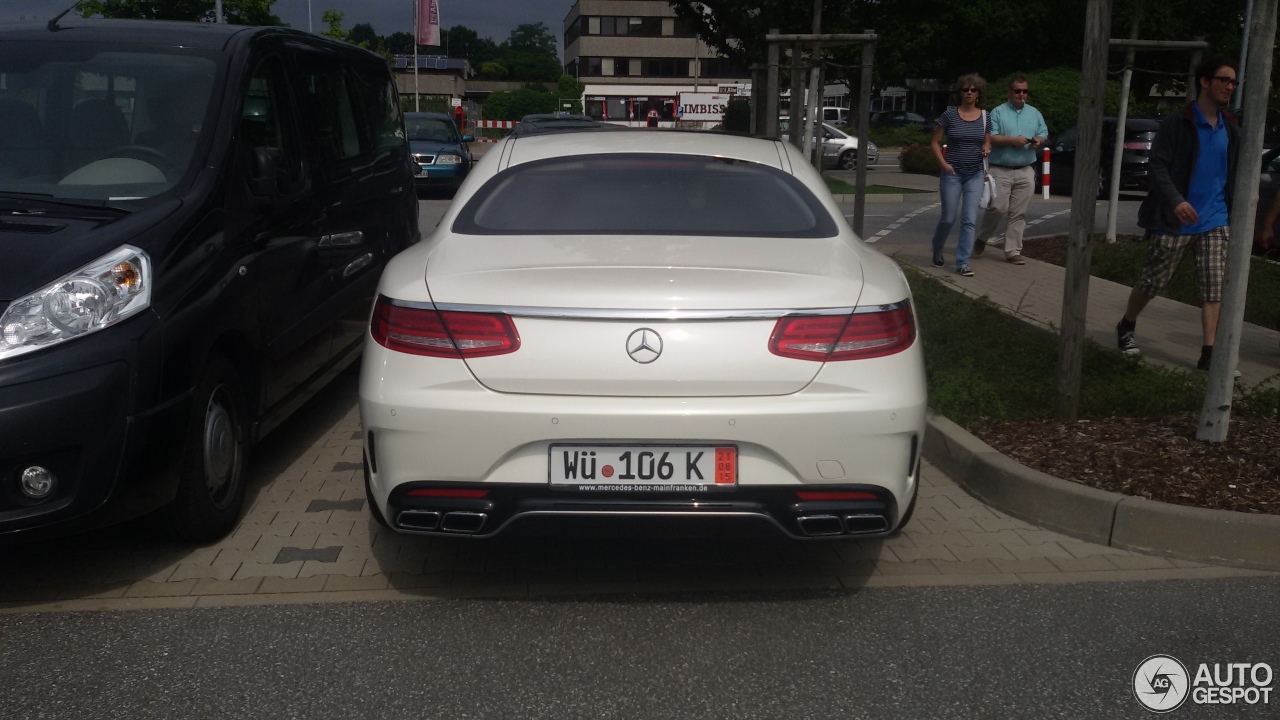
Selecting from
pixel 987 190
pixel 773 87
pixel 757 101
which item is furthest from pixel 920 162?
pixel 987 190

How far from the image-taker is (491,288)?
3730 millimetres

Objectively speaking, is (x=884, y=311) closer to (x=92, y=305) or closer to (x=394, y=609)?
(x=394, y=609)

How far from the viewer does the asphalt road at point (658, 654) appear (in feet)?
11.1

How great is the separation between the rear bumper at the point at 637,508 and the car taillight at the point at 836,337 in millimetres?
408

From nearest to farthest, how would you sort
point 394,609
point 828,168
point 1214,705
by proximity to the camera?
point 1214,705
point 394,609
point 828,168

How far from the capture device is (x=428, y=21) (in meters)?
51.8

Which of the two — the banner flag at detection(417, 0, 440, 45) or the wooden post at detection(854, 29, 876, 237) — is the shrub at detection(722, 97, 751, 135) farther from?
the wooden post at detection(854, 29, 876, 237)

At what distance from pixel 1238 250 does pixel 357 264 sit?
427 cm

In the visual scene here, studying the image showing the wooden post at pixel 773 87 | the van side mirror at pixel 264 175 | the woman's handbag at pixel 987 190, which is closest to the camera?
the van side mirror at pixel 264 175

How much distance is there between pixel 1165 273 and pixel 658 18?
95650 mm

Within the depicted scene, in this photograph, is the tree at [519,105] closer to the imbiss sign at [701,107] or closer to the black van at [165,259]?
the imbiss sign at [701,107]

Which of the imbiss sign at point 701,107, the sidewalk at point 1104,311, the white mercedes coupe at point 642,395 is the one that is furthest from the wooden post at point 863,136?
the imbiss sign at point 701,107

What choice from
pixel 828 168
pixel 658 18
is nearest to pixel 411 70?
pixel 658 18

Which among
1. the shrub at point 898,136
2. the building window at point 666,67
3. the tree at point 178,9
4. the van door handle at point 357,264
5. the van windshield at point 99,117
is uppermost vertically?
the tree at point 178,9
